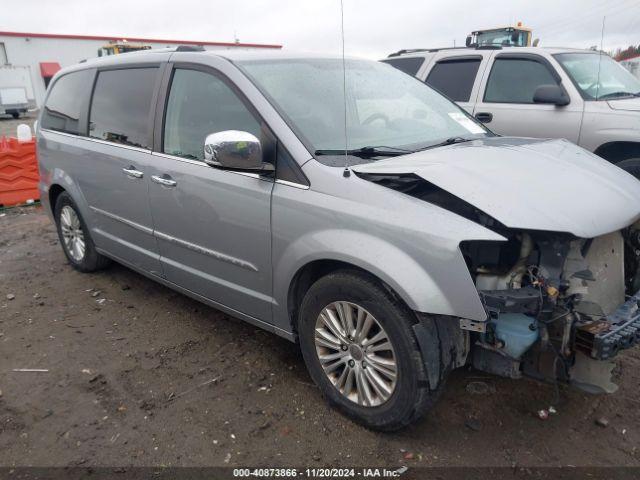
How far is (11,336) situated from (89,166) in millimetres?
1412

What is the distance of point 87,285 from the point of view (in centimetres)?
486

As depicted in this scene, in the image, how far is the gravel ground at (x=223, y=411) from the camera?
103 inches

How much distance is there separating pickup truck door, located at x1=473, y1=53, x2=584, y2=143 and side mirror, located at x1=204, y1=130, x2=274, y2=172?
405 cm

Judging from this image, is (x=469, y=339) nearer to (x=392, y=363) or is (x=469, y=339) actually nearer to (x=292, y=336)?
(x=392, y=363)

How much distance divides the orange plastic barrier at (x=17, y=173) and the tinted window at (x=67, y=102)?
118 inches

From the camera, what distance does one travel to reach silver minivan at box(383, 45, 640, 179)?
5.42 metres

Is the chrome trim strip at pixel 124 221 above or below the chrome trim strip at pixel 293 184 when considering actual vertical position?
below

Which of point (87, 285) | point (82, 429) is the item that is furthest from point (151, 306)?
point (82, 429)

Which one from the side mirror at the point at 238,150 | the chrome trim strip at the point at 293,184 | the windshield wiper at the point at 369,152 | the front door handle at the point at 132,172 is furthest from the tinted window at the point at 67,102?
the windshield wiper at the point at 369,152

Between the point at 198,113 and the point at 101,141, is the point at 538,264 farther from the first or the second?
the point at 101,141

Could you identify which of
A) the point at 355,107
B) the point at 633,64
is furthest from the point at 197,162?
the point at 633,64

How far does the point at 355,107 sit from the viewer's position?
3.31 meters

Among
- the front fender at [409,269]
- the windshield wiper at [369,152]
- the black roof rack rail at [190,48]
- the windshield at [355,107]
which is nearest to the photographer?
the front fender at [409,269]

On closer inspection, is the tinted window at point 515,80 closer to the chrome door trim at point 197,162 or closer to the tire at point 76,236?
the chrome door trim at point 197,162
